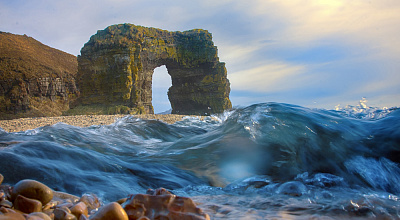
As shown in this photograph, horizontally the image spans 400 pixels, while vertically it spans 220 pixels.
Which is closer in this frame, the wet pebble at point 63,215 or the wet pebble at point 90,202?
the wet pebble at point 63,215

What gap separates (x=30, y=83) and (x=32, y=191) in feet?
142

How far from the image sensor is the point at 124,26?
84.9ft

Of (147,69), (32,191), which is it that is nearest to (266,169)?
(32,191)

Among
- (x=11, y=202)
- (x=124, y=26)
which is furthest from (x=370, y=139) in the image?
(x=124, y=26)

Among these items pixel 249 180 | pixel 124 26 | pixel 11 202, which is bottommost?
pixel 249 180

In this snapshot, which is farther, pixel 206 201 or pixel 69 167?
pixel 69 167

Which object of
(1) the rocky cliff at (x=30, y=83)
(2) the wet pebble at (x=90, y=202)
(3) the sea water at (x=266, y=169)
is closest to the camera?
(2) the wet pebble at (x=90, y=202)

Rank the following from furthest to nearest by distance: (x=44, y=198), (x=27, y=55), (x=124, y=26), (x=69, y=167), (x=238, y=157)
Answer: (x=27, y=55), (x=124, y=26), (x=238, y=157), (x=69, y=167), (x=44, y=198)

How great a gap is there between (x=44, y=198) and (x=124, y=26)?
26.6 meters

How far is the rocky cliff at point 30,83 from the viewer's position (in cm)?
3588

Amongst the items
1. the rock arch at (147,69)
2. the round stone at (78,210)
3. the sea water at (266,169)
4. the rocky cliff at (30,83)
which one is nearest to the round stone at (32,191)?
the round stone at (78,210)

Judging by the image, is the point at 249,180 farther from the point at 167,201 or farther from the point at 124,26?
the point at 124,26

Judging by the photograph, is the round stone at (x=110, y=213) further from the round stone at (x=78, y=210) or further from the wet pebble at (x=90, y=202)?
the wet pebble at (x=90, y=202)

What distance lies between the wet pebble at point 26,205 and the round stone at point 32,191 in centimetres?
6
